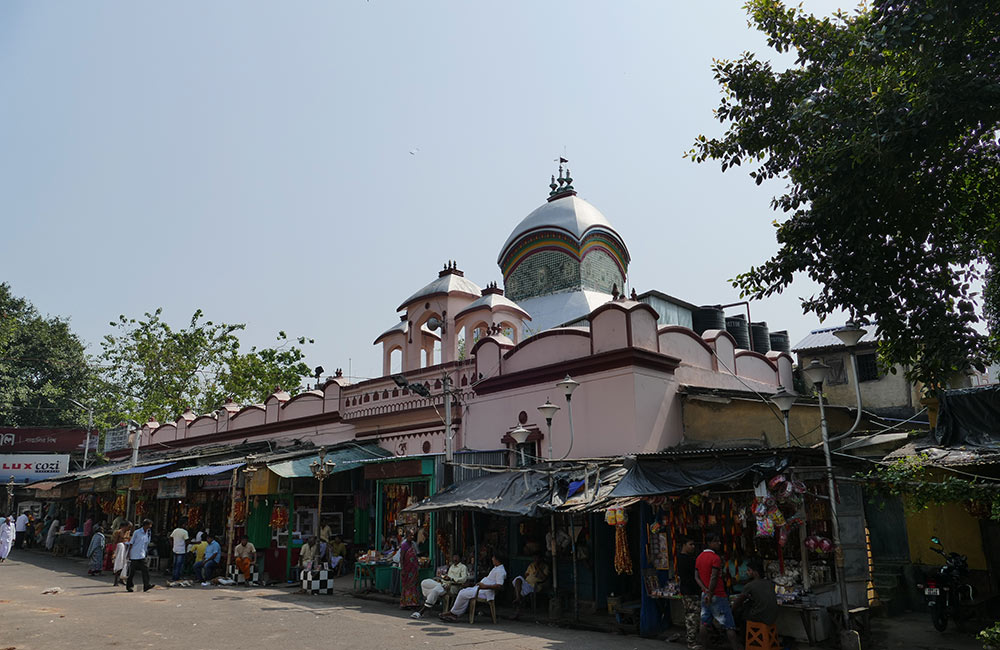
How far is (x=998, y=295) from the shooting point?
10211 millimetres

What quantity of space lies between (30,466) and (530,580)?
35035 millimetres

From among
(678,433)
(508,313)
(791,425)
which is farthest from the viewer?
(508,313)

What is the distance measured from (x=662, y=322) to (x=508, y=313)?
4.78 meters

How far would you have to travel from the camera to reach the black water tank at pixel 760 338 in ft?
80.1

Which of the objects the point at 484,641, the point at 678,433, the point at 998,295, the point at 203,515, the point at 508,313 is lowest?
the point at 484,641

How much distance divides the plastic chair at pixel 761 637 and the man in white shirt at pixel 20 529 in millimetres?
29811

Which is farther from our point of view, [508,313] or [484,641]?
[508,313]

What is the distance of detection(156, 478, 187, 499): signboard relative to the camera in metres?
20.3

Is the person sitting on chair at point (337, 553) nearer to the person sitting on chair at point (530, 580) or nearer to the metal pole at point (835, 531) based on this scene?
the person sitting on chair at point (530, 580)

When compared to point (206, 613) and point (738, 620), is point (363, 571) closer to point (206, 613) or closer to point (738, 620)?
point (206, 613)

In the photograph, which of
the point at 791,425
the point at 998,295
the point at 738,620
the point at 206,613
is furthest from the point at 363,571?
the point at 998,295

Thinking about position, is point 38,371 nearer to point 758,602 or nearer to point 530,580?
point 530,580

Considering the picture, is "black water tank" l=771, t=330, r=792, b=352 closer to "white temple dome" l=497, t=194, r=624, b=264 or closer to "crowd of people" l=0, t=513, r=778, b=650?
"white temple dome" l=497, t=194, r=624, b=264

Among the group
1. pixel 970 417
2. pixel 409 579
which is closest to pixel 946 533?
pixel 970 417
